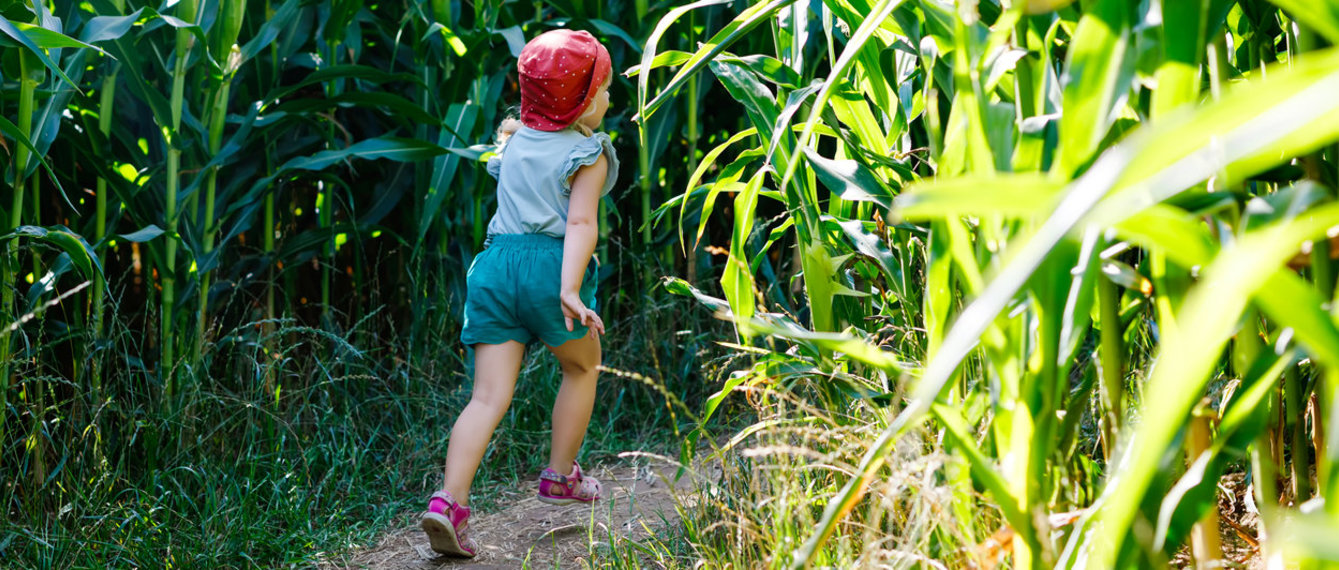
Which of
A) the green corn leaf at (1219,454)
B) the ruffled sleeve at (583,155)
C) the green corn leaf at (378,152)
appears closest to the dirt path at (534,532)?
the ruffled sleeve at (583,155)

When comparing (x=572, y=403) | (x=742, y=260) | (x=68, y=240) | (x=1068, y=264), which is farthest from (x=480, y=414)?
(x=1068, y=264)

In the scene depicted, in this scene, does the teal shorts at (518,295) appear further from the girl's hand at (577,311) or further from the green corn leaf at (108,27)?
the green corn leaf at (108,27)

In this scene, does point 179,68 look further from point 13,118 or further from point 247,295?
point 247,295

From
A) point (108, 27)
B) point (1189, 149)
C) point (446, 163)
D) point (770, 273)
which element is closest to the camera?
point (1189, 149)

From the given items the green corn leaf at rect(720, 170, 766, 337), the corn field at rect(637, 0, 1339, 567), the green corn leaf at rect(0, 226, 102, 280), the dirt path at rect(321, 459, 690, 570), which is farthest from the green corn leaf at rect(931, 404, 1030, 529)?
the green corn leaf at rect(0, 226, 102, 280)

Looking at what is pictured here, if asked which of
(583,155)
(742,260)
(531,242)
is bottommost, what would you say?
(531,242)

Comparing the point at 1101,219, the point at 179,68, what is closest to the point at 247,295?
the point at 179,68

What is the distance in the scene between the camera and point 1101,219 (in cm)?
70

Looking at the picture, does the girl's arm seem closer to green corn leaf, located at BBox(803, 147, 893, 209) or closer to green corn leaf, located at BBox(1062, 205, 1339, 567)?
green corn leaf, located at BBox(803, 147, 893, 209)

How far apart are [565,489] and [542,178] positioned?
799 millimetres

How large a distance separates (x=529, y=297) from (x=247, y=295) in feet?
5.41

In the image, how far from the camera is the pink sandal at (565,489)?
274cm

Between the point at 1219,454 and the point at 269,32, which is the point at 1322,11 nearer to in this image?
the point at 1219,454

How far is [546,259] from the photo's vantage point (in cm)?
262
